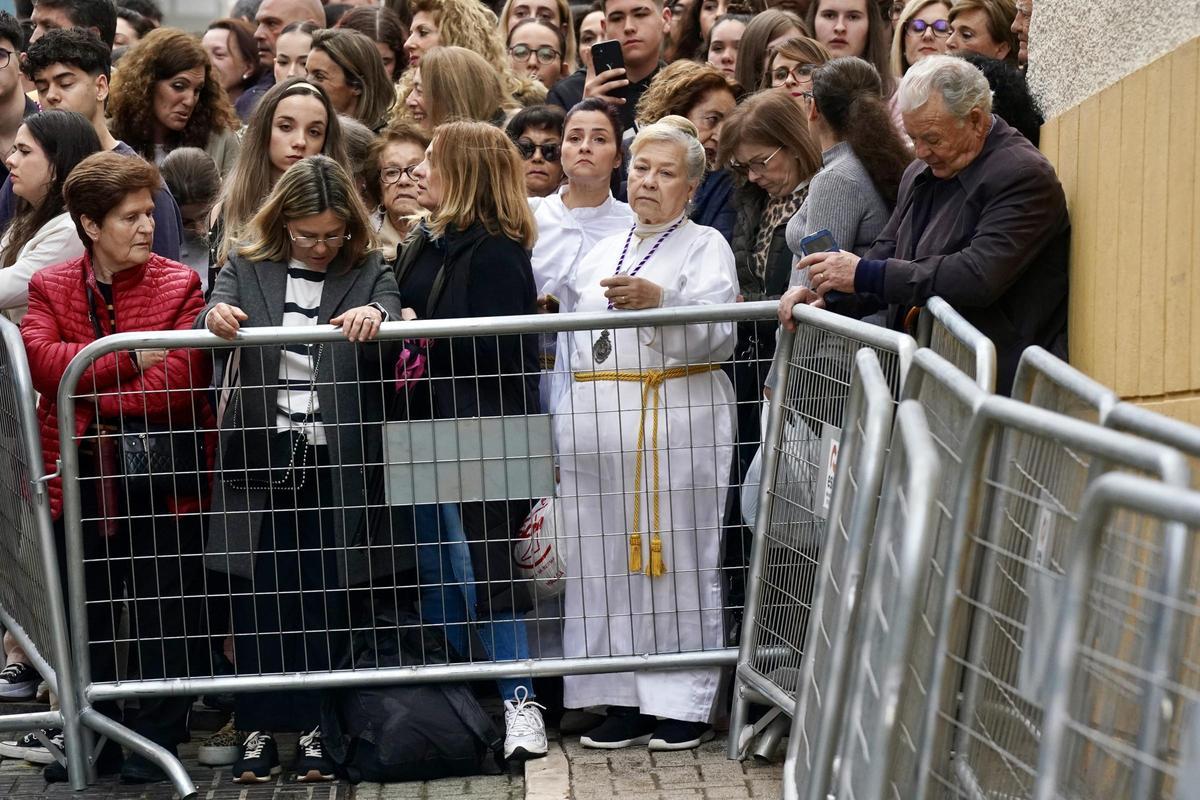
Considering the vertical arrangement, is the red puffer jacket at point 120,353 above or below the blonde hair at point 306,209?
below

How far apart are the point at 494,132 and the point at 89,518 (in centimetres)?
200

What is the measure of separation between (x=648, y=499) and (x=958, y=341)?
155 cm

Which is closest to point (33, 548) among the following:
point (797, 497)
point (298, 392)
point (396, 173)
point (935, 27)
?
point (298, 392)

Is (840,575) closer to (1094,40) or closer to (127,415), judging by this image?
(1094,40)

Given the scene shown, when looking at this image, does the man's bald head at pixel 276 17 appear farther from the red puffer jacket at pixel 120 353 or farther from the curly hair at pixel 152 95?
the red puffer jacket at pixel 120 353

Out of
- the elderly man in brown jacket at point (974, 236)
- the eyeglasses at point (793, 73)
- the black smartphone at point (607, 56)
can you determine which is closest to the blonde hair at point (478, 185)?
the elderly man in brown jacket at point (974, 236)

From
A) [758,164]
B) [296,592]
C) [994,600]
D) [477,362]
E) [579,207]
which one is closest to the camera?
[994,600]

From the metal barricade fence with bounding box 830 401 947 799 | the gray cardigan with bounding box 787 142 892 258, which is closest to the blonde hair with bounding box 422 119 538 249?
the gray cardigan with bounding box 787 142 892 258

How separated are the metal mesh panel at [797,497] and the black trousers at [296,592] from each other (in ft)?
4.70

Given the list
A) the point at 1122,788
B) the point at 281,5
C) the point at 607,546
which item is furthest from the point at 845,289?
the point at 281,5

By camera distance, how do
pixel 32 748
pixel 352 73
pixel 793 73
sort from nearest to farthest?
pixel 32 748 → pixel 793 73 → pixel 352 73

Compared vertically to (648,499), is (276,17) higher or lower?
higher

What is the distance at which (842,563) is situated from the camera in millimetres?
3518

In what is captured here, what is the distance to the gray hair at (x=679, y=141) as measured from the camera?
6.00 metres
